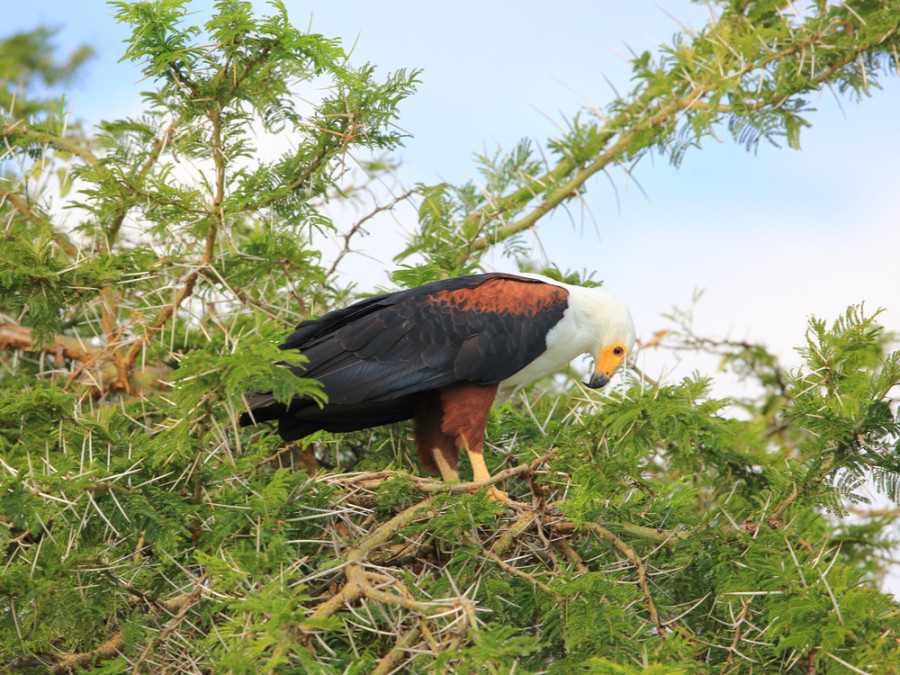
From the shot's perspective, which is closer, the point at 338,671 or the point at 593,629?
the point at 338,671

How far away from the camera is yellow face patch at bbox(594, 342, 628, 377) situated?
3922 mm

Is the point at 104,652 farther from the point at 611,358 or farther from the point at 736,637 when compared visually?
the point at 611,358

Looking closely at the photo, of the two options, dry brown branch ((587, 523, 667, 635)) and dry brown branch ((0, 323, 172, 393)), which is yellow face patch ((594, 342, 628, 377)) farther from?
dry brown branch ((0, 323, 172, 393))

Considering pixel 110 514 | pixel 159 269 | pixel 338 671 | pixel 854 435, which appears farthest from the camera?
pixel 159 269

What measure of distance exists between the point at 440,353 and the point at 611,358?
895 mm

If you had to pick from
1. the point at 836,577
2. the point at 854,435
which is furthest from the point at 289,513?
the point at 854,435

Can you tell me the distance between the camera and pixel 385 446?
413 centimetres

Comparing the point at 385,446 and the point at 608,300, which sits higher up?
the point at 608,300

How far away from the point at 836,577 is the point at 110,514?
2.30 meters

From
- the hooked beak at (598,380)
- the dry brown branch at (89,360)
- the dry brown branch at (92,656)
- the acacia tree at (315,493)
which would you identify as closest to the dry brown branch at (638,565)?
the acacia tree at (315,493)

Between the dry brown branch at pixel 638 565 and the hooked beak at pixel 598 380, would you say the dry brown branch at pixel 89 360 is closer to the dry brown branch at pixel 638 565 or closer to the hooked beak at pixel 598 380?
the hooked beak at pixel 598 380

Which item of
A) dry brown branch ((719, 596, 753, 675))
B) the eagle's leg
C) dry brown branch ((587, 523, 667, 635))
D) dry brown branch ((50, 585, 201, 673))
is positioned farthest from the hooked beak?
dry brown branch ((50, 585, 201, 673))

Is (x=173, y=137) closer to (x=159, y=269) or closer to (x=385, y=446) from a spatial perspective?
(x=159, y=269)

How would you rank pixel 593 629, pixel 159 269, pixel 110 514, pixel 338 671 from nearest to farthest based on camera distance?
1. pixel 338 671
2. pixel 593 629
3. pixel 110 514
4. pixel 159 269
